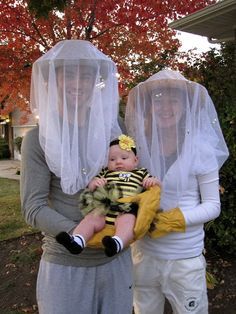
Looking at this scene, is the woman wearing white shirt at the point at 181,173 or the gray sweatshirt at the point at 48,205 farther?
the woman wearing white shirt at the point at 181,173

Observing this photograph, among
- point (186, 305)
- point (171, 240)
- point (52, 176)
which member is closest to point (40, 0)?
point (52, 176)

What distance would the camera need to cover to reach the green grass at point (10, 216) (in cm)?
669

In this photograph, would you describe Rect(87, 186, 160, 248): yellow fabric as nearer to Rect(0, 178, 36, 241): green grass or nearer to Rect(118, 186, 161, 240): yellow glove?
Rect(118, 186, 161, 240): yellow glove

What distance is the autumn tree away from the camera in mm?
5707

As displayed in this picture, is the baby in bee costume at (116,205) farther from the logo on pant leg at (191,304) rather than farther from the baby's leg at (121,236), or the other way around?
the logo on pant leg at (191,304)

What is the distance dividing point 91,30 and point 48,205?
175 inches

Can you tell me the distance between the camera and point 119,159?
2217 millimetres

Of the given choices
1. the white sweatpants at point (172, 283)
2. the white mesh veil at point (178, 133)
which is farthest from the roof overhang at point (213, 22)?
the white sweatpants at point (172, 283)

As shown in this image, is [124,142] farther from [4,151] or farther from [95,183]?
[4,151]

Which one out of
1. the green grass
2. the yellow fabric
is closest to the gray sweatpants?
the yellow fabric

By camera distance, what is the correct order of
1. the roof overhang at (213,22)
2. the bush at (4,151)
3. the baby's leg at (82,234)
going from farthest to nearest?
1. the bush at (4,151)
2. the roof overhang at (213,22)
3. the baby's leg at (82,234)

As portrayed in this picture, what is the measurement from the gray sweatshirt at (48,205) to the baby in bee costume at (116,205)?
8 centimetres

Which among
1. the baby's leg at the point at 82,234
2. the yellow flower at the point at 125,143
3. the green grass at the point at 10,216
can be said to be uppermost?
the yellow flower at the point at 125,143

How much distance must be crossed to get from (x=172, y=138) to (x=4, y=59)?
172 inches
